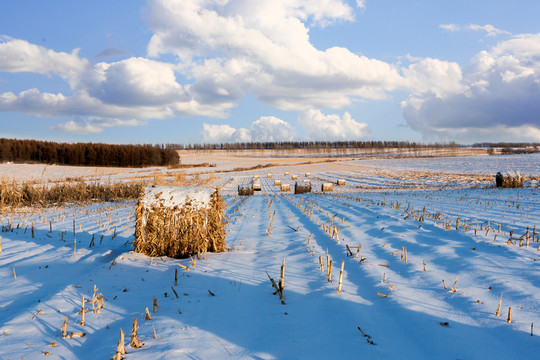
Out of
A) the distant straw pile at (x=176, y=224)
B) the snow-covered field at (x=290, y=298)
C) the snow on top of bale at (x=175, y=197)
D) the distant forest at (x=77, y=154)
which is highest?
the distant forest at (x=77, y=154)

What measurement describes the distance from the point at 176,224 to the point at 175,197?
0.53m

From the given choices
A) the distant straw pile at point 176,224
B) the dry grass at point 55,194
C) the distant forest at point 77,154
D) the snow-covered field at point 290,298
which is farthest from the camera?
the distant forest at point 77,154

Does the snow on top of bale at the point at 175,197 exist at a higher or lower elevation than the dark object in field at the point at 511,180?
higher

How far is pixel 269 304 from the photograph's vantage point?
3.96 m

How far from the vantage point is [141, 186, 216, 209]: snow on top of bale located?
20.7ft

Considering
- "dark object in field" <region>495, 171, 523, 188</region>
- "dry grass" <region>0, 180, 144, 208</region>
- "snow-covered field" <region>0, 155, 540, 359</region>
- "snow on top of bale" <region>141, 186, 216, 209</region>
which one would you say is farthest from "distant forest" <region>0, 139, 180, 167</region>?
"snow on top of bale" <region>141, 186, 216, 209</region>

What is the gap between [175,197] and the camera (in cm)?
643

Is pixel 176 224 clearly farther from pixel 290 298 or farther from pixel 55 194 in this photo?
pixel 55 194

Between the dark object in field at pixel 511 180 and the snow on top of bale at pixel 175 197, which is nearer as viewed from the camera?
the snow on top of bale at pixel 175 197

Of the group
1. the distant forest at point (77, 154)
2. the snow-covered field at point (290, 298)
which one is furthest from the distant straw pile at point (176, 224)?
the distant forest at point (77, 154)

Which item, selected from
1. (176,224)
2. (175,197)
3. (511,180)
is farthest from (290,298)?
(511,180)

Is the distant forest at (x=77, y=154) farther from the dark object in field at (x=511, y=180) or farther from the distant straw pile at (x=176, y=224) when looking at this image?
the distant straw pile at (x=176, y=224)

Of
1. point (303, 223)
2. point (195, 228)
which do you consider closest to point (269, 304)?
point (195, 228)

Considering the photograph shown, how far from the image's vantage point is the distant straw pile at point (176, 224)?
20.2ft
